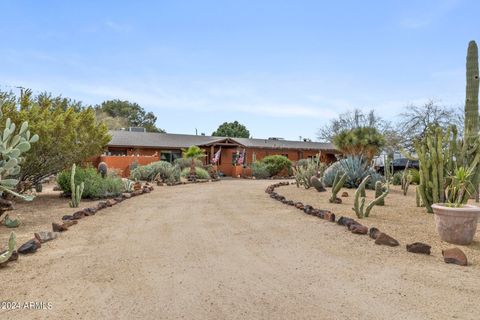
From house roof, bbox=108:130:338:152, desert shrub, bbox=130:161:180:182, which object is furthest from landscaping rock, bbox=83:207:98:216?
house roof, bbox=108:130:338:152

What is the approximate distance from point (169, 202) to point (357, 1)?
8.67 meters

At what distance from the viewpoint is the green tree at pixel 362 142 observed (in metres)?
19.1

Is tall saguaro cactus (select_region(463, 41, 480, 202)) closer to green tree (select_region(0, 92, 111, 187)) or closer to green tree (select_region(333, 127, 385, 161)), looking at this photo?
green tree (select_region(333, 127, 385, 161))

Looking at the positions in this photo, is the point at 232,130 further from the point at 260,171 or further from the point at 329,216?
the point at 329,216

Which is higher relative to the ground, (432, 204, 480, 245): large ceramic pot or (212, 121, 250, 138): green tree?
(212, 121, 250, 138): green tree

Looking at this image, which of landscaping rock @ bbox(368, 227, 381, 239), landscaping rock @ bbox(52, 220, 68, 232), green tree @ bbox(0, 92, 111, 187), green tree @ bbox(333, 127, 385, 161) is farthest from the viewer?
green tree @ bbox(333, 127, 385, 161)

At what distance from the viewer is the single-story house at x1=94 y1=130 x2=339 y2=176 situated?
2555 centimetres

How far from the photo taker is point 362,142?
18984 millimetres

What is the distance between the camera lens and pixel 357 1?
11242 mm

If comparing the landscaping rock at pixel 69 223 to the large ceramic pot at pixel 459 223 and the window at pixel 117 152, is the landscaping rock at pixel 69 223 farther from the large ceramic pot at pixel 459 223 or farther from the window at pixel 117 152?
the window at pixel 117 152

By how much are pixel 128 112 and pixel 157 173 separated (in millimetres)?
34945

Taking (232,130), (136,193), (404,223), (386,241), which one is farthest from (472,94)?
(232,130)

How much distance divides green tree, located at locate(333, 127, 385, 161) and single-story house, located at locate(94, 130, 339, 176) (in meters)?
9.46

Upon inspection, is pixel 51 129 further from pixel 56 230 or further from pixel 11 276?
pixel 11 276
